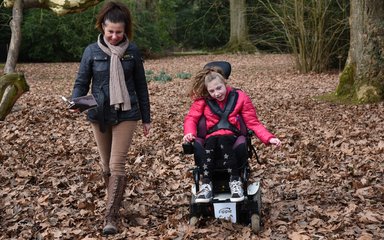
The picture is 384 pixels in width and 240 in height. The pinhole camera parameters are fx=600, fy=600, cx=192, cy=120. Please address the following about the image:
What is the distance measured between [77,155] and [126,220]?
10.2 ft

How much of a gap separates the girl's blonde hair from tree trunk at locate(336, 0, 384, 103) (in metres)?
7.15

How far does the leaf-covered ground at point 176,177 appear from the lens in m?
5.12

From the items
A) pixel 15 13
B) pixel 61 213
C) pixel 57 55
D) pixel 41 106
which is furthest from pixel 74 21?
pixel 61 213

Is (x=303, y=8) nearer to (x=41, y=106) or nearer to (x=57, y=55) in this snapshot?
(x=41, y=106)

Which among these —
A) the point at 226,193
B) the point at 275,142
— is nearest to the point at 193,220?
the point at 226,193

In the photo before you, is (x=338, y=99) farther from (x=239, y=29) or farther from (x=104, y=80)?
(x=239, y=29)

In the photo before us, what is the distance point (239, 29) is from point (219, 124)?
2811cm

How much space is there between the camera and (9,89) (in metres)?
10.3

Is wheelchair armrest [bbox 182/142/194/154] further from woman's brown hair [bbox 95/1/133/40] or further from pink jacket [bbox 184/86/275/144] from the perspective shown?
woman's brown hair [bbox 95/1/133/40]

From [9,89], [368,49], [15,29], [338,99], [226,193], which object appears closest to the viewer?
[226,193]

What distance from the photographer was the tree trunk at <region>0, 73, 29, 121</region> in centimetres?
1023

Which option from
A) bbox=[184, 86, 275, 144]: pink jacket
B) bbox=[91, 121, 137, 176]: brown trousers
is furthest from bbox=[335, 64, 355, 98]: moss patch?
bbox=[91, 121, 137, 176]: brown trousers

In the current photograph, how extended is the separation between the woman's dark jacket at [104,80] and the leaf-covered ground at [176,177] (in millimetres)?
977

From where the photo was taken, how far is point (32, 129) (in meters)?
10.2
